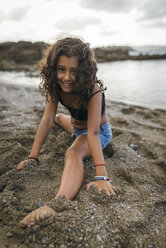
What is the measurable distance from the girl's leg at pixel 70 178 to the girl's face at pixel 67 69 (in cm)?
80

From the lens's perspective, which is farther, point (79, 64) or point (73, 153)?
point (73, 153)

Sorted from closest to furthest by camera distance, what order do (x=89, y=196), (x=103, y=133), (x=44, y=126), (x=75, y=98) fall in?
1. (x=89, y=196)
2. (x=75, y=98)
3. (x=44, y=126)
4. (x=103, y=133)

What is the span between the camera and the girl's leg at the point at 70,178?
147 centimetres

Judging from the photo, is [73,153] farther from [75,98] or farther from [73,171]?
[75,98]

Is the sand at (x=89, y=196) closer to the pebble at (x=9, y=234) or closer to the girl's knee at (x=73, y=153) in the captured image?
the pebble at (x=9, y=234)

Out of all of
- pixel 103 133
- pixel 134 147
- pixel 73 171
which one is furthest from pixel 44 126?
pixel 134 147

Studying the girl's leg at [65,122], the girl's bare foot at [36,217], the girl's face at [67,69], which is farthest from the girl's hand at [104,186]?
the girl's leg at [65,122]

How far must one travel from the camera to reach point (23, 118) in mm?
4016

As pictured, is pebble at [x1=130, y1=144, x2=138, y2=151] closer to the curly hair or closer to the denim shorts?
the denim shorts

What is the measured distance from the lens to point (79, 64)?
1.98m

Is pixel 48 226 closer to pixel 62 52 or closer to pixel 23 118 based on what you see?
pixel 62 52

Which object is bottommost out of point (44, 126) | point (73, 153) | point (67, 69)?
point (73, 153)

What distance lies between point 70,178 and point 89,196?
0.26 metres

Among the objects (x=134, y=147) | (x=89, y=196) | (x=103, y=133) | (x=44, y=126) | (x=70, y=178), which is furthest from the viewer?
(x=134, y=147)
